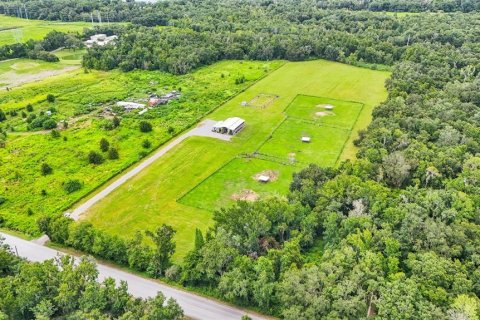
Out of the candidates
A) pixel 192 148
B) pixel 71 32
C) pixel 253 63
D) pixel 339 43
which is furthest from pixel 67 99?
pixel 339 43

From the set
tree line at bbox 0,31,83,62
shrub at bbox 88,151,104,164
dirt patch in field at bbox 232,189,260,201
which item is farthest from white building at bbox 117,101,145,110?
tree line at bbox 0,31,83,62

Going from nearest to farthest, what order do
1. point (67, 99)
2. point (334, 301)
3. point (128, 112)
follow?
point (334, 301) → point (128, 112) → point (67, 99)

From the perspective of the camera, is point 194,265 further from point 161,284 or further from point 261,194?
point 261,194

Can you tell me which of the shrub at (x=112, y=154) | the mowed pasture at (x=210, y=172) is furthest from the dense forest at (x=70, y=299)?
the shrub at (x=112, y=154)

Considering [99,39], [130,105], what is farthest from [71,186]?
[99,39]

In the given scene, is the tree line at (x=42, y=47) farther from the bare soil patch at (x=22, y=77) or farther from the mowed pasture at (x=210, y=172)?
the mowed pasture at (x=210, y=172)
